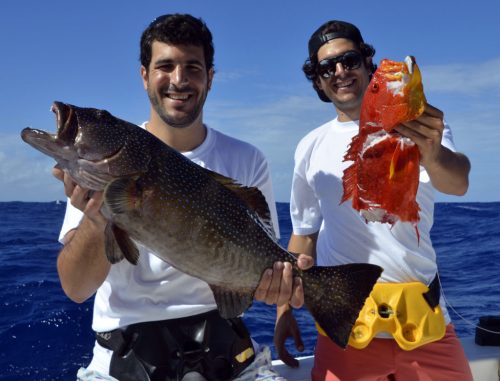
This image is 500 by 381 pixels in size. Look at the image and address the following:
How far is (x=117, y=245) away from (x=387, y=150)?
1501mm

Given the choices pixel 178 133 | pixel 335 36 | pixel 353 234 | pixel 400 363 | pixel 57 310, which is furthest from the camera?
pixel 57 310

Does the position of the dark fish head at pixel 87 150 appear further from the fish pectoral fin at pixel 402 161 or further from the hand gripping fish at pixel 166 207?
the fish pectoral fin at pixel 402 161

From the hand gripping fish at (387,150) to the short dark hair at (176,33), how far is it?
1.47 meters

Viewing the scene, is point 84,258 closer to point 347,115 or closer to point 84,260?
point 84,260

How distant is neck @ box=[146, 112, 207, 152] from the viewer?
3713 mm

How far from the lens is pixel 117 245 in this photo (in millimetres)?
2658

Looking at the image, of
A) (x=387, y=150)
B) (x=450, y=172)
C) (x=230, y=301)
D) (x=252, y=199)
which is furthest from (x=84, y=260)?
(x=450, y=172)

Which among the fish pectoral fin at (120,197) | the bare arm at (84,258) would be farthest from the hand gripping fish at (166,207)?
the bare arm at (84,258)

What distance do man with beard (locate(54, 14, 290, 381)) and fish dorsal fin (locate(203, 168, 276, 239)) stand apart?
0.72 metres

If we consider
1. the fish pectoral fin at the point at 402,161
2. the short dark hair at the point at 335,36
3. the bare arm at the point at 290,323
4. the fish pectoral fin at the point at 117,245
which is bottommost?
the bare arm at the point at 290,323

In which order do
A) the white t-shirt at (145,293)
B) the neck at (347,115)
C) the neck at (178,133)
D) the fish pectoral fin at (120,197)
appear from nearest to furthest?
the fish pectoral fin at (120,197)
the white t-shirt at (145,293)
the neck at (178,133)
the neck at (347,115)

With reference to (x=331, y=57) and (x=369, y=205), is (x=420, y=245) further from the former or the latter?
(x=331, y=57)

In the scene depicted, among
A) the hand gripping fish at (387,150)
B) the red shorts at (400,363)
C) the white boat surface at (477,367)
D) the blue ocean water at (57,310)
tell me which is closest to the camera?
the hand gripping fish at (387,150)

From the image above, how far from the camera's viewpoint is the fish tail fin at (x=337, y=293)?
3047 mm
